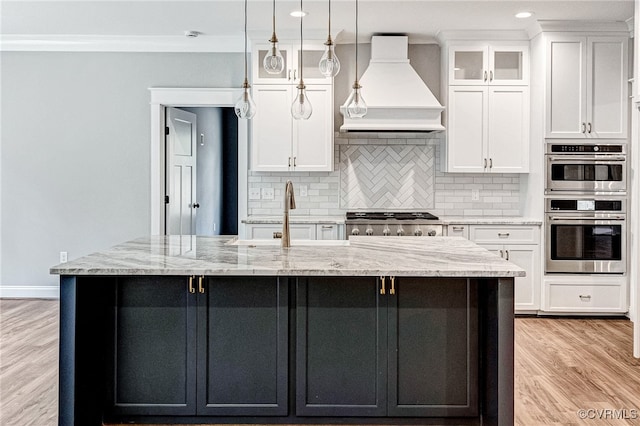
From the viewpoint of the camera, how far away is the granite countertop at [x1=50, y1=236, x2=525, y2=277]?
2.58m

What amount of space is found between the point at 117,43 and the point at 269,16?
171cm

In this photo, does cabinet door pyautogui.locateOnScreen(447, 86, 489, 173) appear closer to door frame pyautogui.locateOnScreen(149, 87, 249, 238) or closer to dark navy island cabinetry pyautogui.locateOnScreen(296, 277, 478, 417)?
door frame pyautogui.locateOnScreen(149, 87, 249, 238)

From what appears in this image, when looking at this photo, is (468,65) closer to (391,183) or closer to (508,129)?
(508,129)

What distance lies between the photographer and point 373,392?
Result: 2879 millimetres

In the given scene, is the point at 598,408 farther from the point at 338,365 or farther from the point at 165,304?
the point at 165,304

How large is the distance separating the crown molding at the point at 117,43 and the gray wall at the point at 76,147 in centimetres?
6

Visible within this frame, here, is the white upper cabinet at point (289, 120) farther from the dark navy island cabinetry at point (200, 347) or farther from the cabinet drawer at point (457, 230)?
the dark navy island cabinetry at point (200, 347)

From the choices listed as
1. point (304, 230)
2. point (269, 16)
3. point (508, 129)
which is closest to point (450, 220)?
point (508, 129)

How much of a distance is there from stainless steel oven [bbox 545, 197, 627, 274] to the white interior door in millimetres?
3533

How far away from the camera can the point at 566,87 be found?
204 inches

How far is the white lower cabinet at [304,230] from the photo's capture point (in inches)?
209

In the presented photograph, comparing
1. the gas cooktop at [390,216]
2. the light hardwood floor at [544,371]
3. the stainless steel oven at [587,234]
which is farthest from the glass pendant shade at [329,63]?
the stainless steel oven at [587,234]

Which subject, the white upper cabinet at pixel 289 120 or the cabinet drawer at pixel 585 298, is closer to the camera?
the cabinet drawer at pixel 585 298

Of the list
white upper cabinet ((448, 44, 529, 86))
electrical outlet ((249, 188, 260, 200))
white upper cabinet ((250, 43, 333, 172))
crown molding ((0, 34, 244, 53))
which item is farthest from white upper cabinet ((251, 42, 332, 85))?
white upper cabinet ((448, 44, 529, 86))
